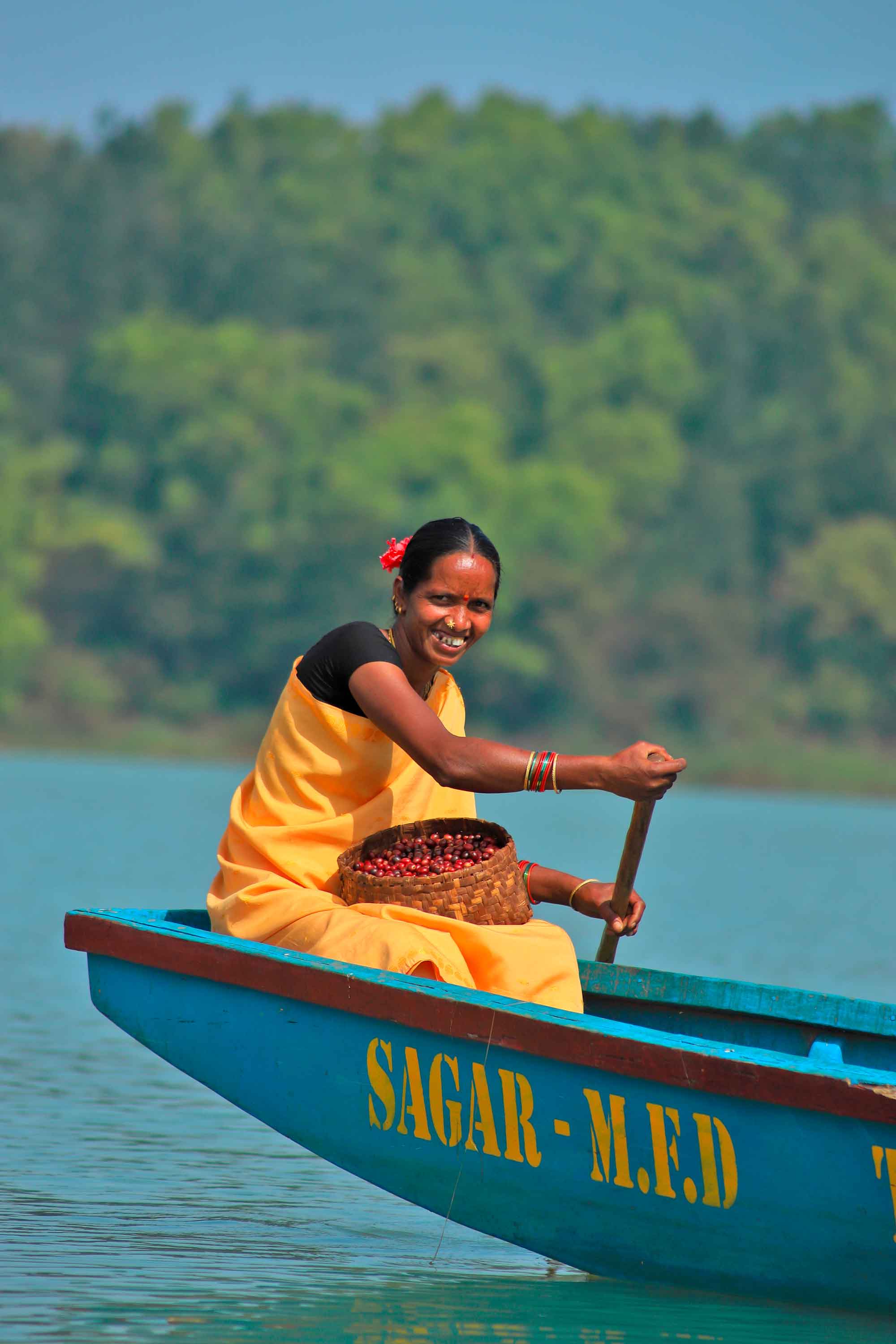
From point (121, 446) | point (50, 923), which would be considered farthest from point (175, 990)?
point (121, 446)

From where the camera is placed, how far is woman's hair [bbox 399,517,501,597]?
199 inches

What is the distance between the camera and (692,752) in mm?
55562

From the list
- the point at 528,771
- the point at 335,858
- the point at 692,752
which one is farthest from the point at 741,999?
the point at 692,752

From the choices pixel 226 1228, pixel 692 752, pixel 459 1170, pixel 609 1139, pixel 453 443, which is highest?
pixel 453 443

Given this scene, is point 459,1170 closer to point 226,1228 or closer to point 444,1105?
point 444,1105

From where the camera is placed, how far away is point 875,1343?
446 centimetres

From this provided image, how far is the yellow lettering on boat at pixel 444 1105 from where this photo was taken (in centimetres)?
476

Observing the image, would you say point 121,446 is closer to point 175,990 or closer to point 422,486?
point 422,486

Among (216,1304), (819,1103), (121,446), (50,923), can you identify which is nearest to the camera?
(819,1103)

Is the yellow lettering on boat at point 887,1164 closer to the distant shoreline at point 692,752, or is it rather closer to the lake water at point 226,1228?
the lake water at point 226,1228

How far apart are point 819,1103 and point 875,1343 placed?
621mm

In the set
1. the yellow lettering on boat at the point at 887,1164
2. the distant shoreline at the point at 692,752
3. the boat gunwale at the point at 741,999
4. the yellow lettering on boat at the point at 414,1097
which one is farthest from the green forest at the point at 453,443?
the yellow lettering on boat at the point at 887,1164

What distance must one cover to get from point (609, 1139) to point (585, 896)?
957 mm

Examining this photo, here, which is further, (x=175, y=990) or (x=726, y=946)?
(x=726, y=946)
